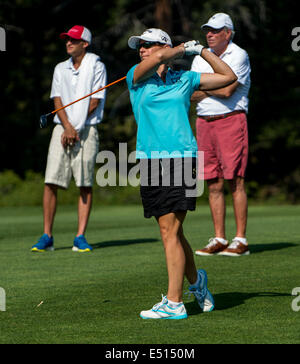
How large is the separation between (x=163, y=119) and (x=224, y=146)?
3.20 m

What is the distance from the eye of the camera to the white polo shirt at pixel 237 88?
324 inches

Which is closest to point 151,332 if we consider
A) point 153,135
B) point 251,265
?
point 153,135

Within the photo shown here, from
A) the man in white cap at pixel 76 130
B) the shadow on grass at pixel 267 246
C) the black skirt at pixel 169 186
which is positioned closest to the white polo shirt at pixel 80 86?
the man in white cap at pixel 76 130

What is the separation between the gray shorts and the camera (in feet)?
29.1

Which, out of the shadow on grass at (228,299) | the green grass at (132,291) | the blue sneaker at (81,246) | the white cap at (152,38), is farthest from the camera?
the blue sneaker at (81,246)

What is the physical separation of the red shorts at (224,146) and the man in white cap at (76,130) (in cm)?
125

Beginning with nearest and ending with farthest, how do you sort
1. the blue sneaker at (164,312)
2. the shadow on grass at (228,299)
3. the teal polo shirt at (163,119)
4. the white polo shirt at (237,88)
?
1. the blue sneaker at (164,312)
2. the teal polo shirt at (163,119)
3. the shadow on grass at (228,299)
4. the white polo shirt at (237,88)

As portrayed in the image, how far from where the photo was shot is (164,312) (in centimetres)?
510

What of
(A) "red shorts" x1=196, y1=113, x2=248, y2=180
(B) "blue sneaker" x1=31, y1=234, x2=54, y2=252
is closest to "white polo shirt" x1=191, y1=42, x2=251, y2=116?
(A) "red shorts" x1=196, y1=113, x2=248, y2=180

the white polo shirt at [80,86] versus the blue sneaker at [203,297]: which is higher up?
the white polo shirt at [80,86]

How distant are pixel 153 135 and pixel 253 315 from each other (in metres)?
1.32

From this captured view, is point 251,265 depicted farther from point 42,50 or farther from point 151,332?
point 42,50

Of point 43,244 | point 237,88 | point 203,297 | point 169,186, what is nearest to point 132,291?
point 203,297

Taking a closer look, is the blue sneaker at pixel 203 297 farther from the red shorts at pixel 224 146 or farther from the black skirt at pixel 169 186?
the red shorts at pixel 224 146
